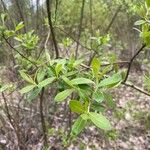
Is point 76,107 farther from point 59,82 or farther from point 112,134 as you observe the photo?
point 112,134

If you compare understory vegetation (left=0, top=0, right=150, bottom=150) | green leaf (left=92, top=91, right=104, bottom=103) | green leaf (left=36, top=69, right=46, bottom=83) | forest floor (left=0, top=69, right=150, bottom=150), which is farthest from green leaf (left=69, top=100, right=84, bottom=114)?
forest floor (left=0, top=69, right=150, bottom=150)

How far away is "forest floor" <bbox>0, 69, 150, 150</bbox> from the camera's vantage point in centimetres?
434

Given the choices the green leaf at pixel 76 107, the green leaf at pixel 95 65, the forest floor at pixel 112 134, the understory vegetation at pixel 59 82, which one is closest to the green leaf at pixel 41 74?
the understory vegetation at pixel 59 82

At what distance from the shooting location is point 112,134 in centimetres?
514

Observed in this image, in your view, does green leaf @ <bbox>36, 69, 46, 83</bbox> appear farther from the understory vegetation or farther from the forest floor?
the forest floor

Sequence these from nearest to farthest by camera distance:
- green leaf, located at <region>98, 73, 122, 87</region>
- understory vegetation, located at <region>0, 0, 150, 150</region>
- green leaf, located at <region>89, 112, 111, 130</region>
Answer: green leaf, located at <region>89, 112, 111, 130</region>
green leaf, located at <region>98, 73, 122, 87</region>
understory vegetation, located at <region>0, 0, 150, 150</region>

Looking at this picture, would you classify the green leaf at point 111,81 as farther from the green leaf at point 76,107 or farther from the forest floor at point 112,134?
the forest floor at point 112,134

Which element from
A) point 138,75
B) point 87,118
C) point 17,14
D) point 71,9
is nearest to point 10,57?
point 17,14

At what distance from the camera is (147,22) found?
146 cm

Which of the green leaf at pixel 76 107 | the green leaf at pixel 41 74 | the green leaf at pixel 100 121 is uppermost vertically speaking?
the green leaf at pixel 76 107

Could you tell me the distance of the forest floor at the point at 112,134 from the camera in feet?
14.2

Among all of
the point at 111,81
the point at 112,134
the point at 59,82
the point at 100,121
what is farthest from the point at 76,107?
the point at 112,134

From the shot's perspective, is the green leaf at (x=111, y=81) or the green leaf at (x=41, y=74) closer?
the green leaf at (x=111, y=81)

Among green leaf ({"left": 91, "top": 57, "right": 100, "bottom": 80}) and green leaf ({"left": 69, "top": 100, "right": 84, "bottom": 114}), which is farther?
green leaf ({"left": 91, "top": 57, "right": 100, "bottom": 80})
